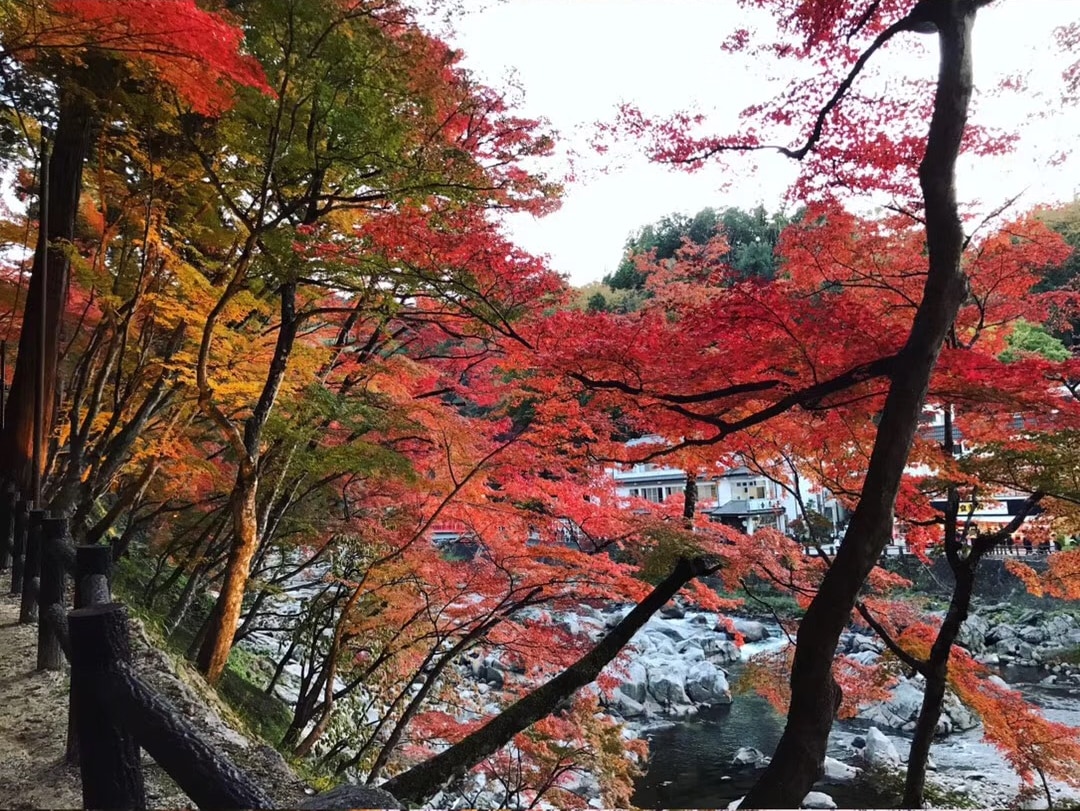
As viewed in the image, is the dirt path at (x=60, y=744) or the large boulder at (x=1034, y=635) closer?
the dirt path at (x=60, y=744)

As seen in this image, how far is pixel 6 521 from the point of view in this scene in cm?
438

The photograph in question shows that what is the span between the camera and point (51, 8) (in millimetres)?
3105

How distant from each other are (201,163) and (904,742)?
1113 centimetres

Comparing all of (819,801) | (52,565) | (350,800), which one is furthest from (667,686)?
(350,800)

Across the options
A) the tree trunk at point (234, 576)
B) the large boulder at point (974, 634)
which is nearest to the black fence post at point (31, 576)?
the tree trunk at point (234, 576)

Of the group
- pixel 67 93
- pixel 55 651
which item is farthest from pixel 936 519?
pixel 67 93

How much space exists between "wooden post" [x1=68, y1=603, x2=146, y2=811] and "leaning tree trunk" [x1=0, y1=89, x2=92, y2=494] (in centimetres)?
414

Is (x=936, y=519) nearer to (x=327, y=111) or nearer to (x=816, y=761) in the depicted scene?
(x=816, y=761)

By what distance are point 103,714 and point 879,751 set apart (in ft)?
32.7

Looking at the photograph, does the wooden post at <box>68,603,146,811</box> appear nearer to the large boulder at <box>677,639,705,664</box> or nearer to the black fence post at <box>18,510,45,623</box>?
the black fence post at <box>18,510,45,623</box>

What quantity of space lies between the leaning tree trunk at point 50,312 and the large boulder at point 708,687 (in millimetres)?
10065

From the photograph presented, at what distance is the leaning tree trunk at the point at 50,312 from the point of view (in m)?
4.36

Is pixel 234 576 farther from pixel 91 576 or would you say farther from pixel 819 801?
pixel 819 801

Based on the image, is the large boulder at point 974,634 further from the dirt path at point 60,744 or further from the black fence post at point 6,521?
the black fence post at point 6,521
